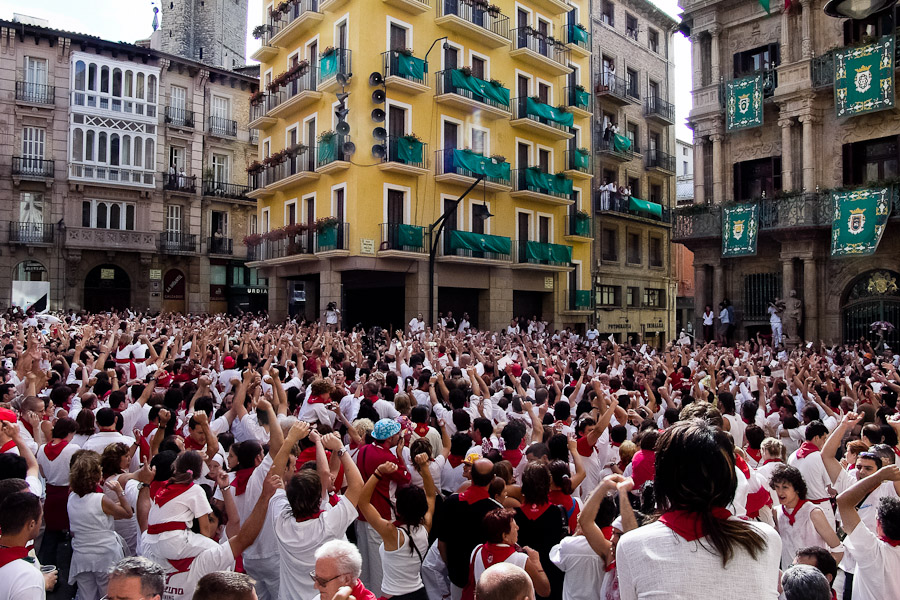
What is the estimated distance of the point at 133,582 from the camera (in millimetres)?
3131

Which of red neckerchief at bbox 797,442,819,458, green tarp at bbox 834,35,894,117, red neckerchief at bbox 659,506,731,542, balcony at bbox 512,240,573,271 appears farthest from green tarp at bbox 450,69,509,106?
red neckerchief at bbox 659,506,731,542

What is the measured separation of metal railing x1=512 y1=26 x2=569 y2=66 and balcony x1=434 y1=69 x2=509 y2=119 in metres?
3.24

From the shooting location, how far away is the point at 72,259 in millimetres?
33500

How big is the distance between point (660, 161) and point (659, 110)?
2.89 meters

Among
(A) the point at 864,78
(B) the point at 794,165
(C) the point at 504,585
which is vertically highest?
(A) the point at 864,78

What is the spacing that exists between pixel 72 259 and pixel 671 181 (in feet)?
108

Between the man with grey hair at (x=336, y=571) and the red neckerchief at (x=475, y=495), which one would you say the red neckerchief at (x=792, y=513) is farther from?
the man with grey hair at (x=336, y=571)

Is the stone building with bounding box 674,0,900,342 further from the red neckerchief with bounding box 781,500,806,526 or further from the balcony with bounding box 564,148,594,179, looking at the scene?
the red neckerchief with bounding box 781,500,806,526

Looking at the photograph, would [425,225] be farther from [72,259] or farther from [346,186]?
[72,259]

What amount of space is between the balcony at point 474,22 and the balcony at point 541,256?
341 inches

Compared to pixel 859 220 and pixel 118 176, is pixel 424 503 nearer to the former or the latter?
pixel 859 220

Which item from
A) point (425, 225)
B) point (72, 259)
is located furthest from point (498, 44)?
point (72, 259)

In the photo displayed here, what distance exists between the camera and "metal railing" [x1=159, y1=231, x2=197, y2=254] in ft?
119

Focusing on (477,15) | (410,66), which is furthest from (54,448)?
(477,15)
